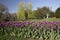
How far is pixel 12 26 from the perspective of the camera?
298 inches

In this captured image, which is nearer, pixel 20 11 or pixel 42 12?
pixel 20 11

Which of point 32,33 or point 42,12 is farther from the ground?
point 42,12

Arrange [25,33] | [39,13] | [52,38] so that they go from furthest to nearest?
[39,13] → [25,33] → [52,38]

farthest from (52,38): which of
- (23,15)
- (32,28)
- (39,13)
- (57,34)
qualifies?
(39,13)

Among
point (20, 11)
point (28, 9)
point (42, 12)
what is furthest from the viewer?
point (42, 12)

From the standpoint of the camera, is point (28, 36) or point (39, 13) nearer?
point (28, 36)


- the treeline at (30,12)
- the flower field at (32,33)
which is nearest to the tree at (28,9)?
the treeline at (30,12)

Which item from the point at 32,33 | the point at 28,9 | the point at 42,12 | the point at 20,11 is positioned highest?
the point at 28,9

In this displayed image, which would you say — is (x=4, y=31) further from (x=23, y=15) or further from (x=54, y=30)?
(x=23, y=15)

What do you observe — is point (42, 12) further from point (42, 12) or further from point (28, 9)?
point (28, 9)

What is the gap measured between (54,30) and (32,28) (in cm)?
117

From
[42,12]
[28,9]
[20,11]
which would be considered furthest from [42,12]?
[20,11]

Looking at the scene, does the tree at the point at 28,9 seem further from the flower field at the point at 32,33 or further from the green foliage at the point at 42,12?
the flower field at the point at 32,33

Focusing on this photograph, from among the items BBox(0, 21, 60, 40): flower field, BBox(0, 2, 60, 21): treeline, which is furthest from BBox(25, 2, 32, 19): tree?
BBox(0, 21, 60, 40): flower field
